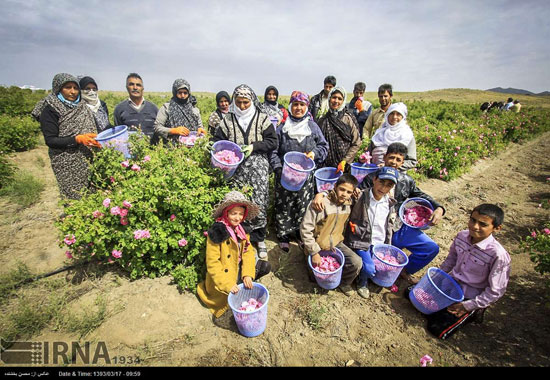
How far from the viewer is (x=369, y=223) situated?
3.05 meters

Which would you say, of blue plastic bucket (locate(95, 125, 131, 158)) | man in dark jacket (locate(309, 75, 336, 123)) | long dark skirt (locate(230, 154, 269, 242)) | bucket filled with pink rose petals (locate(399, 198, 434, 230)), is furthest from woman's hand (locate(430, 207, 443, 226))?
blue plastic bucket (locate(95, 125, 131, 158))

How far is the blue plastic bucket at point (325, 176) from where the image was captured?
333 centimetres

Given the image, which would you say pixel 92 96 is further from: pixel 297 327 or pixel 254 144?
pixel 297 327

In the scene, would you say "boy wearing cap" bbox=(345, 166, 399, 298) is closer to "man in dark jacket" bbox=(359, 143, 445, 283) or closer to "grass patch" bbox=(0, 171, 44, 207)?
"man in dark jacket" bbox=(359, 143, 445, 283)

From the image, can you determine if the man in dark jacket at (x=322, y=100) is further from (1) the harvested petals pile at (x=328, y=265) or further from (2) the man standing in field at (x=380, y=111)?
(1) the harvested petals pile at (x=328, y=265)

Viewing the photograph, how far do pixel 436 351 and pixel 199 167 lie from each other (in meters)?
3.30

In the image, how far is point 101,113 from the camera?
4152 millimetres

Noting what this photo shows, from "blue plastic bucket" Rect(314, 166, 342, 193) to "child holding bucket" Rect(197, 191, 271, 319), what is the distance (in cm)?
105

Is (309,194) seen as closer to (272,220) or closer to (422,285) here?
(272,220)

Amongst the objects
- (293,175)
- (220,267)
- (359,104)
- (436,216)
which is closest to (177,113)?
(293,175)

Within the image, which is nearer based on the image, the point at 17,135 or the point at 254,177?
the point at 254,177

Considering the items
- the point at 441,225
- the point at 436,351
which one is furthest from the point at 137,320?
the point at 441,225

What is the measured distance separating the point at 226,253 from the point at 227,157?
1130mm
